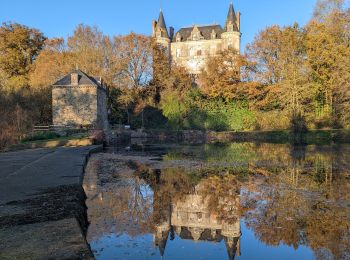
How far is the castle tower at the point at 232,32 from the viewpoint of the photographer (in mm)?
59719

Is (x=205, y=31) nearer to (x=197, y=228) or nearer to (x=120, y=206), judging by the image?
(x=120, y=206)

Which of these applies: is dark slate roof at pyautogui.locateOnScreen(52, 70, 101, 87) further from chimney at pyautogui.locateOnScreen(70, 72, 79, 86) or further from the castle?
the castle

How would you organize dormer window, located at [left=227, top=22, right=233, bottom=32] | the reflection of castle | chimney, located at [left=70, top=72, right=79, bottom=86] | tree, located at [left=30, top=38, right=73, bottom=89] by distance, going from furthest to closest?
dormer window, located at [left=227, top=22, right=233, bottom=32] → tree, located at [left=30, top=38, right=73, bottom=89] → chimney, located at [left=70, top=72, right=79, bottom=86] → the reflection of castle

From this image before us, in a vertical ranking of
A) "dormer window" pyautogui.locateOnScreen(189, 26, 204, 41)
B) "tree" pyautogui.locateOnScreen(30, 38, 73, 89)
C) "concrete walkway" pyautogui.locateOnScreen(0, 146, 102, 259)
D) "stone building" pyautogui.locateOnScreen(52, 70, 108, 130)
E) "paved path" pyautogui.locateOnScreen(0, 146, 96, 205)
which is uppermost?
"dormer window" pyautogui.locateOnScreen(189, 26, 204, 41)

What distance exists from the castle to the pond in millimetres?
52718

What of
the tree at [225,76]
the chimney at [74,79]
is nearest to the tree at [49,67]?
the chimney at [74,79]

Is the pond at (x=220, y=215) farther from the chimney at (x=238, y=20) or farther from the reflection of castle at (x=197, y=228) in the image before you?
the chimney at (x=238, y=20)

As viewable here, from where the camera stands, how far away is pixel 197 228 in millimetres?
6629

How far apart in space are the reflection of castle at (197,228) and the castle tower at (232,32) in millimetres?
55171

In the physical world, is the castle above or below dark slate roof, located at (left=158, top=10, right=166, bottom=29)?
below

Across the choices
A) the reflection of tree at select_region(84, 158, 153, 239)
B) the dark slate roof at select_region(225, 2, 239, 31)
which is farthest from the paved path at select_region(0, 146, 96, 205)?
the dark slate roof at select_region(225, 2, 239, 31)

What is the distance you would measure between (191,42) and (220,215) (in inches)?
Result: 2401

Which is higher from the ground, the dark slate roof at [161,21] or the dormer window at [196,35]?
the dark slate roof at [161,21]

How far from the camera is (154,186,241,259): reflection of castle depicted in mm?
6127
